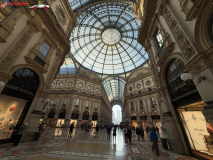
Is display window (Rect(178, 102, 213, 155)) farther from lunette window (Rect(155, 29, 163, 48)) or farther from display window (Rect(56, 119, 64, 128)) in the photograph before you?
display window (Rect(56, 119, 64, 128))

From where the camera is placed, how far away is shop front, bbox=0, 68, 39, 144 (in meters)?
6.19

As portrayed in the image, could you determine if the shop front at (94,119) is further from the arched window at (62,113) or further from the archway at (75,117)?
the arched window at (62,113)

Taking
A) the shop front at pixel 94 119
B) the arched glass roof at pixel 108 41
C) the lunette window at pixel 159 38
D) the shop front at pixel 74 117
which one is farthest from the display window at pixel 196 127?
the arched glass roof at pixel 108 41

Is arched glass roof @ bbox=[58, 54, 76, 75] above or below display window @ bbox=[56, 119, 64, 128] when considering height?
above

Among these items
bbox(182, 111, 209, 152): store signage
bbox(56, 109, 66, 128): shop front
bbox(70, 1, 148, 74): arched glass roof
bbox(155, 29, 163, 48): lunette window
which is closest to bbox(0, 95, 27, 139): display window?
bbox(182, 111, 209, 152): store signage

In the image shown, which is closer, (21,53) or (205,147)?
(205,147)

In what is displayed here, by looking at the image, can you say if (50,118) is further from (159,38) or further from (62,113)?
(159,38)

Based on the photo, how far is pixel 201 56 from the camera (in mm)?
3748

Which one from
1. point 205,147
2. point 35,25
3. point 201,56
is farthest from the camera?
point 35,25

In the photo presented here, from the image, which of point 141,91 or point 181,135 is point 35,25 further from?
point 141,91

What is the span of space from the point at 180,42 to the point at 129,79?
30.2 metres

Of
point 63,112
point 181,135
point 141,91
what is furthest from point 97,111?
point 181,135

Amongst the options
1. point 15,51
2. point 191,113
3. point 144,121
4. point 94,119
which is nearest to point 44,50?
point 15,51

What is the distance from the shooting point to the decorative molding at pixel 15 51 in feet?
17.9
